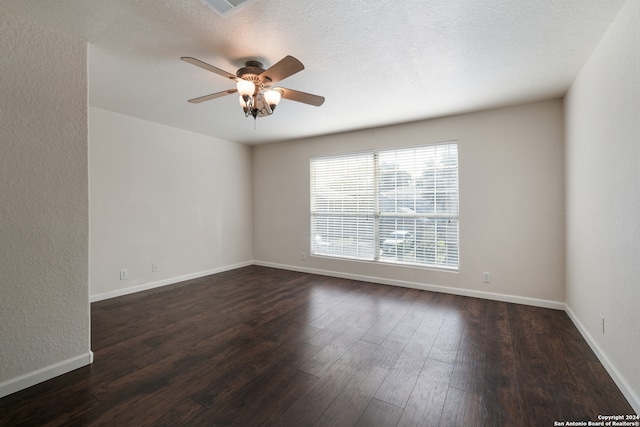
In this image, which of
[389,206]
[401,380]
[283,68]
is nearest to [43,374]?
[401,380]

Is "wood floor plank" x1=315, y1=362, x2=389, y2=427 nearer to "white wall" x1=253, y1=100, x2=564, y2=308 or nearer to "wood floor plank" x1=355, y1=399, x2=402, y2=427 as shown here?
"wood floor plank" x1=355, y1=399, x2=402, y2=427

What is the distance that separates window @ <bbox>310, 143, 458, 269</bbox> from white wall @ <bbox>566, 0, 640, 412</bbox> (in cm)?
142

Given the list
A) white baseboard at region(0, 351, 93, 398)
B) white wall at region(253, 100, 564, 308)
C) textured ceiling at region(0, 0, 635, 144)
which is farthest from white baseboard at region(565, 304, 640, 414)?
white baseboard at region(0, 351, 93, 398)

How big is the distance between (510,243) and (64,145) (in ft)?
15.2

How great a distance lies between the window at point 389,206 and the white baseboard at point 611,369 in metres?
1.49

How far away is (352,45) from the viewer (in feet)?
7.20

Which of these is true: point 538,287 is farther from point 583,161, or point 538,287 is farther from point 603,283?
point 583,161

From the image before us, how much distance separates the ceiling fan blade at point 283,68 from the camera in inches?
76.0

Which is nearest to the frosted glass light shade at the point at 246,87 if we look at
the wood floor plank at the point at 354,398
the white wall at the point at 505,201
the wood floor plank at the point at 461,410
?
the wood floor plank at the point at 354,398

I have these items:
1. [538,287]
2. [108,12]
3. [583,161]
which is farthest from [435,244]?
[108,12]

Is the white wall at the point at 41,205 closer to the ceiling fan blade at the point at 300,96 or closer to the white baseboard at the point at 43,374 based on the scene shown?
the white baseboard at the point at 43,374

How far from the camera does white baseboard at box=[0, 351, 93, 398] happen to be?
1.83m

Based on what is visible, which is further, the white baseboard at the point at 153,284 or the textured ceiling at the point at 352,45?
the white baseboard at the point at 153,284

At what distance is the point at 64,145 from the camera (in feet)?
6.79
